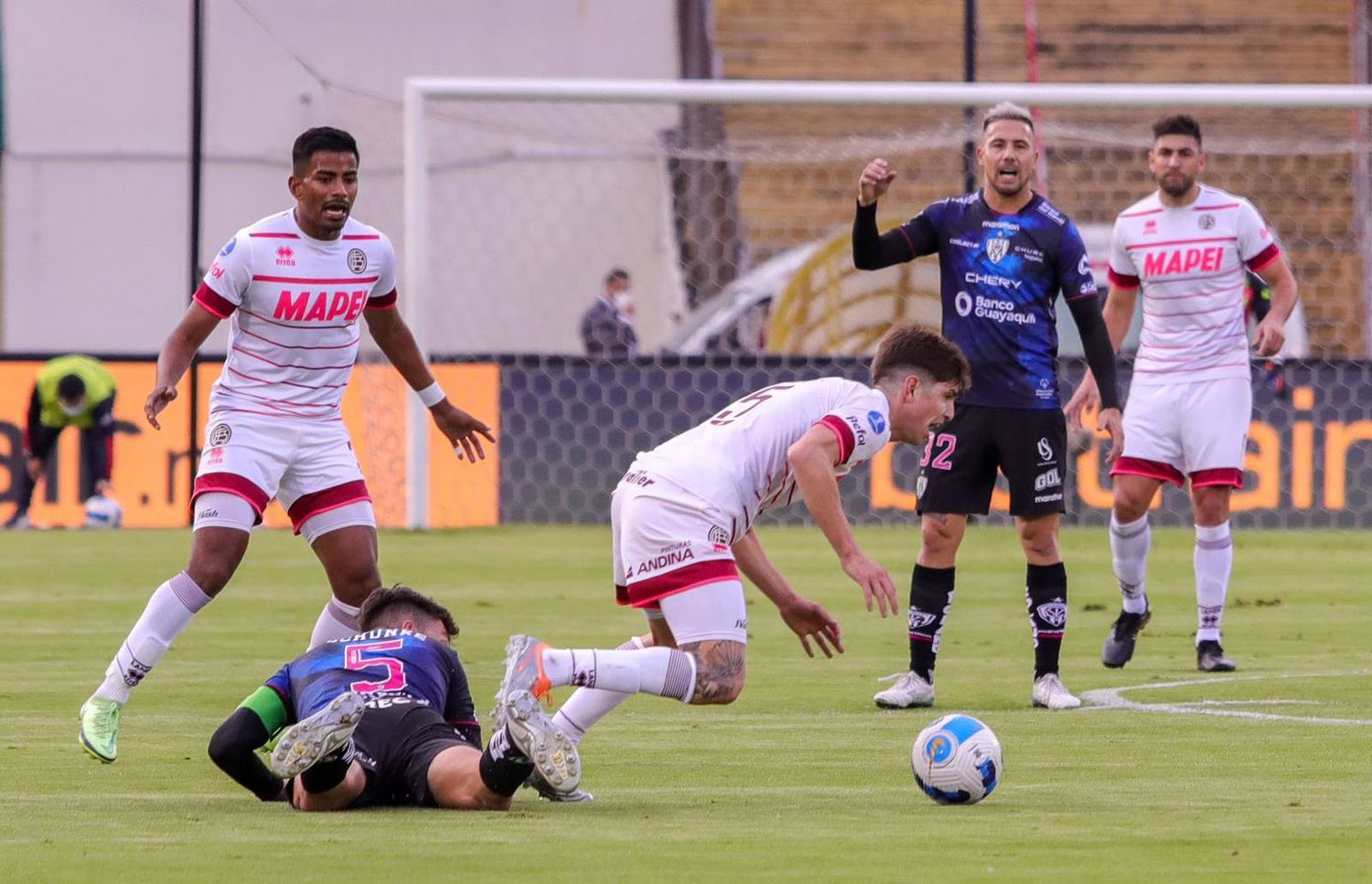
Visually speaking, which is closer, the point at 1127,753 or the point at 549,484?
the point at 1127,753

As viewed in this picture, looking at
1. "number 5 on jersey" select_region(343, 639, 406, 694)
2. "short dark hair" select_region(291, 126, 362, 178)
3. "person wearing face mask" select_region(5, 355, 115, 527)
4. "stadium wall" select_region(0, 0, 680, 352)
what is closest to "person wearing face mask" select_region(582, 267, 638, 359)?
"stadium wall" select_region(0, 0, 680, 352)

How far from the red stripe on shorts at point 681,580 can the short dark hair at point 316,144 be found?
2.09 metres

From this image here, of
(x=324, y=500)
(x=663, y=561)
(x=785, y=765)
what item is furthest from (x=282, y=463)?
(x=785, y=765)

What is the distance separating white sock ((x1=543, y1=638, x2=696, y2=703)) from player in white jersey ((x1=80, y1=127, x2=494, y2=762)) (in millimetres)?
1830

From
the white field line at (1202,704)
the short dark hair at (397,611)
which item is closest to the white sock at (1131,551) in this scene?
the white field line at (1202,704)

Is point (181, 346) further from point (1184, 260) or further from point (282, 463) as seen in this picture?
point (1184, 260)

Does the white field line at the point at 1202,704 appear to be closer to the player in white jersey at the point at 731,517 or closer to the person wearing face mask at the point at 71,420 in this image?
the player in white jersey at the point at 731,517

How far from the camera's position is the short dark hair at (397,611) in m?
6.79

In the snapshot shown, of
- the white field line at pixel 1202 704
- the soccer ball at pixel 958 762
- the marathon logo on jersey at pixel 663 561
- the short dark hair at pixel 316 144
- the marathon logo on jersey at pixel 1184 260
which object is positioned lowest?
the white field line at pixel 1202 704

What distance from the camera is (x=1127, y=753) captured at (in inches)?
285

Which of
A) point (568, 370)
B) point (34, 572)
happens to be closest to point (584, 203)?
point (568, 370)

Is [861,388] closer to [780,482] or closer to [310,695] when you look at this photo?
[780,482]

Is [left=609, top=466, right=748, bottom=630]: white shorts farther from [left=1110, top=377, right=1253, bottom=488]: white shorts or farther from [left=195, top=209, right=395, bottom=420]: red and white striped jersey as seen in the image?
[left=1110, top=377, right=1253, bottom=488]: white shorts

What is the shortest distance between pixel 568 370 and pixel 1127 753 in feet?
36.7
